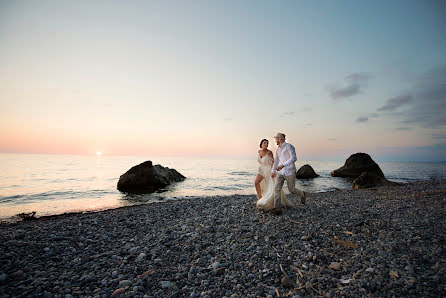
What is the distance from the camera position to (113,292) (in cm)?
432

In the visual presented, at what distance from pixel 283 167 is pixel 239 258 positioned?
4807 millimetres

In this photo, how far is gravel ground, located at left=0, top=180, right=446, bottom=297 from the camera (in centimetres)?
427

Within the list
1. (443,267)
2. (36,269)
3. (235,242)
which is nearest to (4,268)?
(36,269)

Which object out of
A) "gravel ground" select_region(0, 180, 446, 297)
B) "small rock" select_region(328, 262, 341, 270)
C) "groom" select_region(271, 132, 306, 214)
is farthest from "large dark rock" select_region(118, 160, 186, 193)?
"small rock" select_region(328, 262, 341, 270)

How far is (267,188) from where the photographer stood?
33.9 ft

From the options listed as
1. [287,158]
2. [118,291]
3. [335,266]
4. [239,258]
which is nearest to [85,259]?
[118,291]

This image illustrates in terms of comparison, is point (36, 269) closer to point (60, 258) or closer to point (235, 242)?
point (60, 258)

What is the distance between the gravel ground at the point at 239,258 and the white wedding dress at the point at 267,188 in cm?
79

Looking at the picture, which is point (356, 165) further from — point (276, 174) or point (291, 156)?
point (291, 156)

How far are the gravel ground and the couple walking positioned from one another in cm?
83

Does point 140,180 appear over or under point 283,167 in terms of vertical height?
under

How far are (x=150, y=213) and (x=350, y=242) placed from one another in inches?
368

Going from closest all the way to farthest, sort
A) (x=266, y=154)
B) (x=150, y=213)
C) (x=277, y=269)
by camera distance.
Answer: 1. (x=277, y=269)
2. (x=266, y=154)
3. (x=150, y=213)

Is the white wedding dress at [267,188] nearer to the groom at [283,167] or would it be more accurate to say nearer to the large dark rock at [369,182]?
the groom at [283,167]
